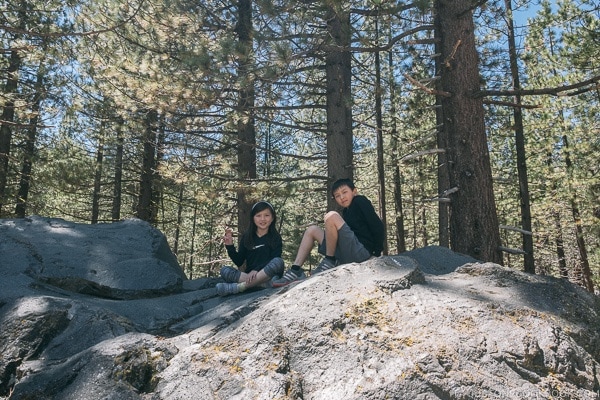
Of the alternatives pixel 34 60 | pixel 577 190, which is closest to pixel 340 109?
pixel 34 60

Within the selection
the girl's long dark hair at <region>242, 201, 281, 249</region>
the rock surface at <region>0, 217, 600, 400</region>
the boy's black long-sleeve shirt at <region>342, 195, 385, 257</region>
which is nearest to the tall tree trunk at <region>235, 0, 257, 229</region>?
the girl's long dark hair at <region>242, 201, 281, 249</region>

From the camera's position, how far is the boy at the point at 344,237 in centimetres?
418

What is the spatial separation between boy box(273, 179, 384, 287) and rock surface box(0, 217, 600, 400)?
101 centimetres

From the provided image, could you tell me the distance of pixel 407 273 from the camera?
2883 millimetres

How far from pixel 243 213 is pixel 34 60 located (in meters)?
4.96

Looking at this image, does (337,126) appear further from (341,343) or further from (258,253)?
(341,343)

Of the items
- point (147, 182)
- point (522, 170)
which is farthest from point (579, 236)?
point (147, 182)

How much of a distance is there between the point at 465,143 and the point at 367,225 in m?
2.11

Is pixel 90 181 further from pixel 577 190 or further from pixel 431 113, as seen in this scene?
pixel 577 190

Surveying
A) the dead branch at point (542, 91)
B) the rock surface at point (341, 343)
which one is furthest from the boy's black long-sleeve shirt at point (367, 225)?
the dead branch at point (542, 91)

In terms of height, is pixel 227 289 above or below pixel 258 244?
below

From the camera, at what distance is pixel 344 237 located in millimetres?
4188

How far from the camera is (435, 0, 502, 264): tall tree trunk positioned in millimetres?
5750

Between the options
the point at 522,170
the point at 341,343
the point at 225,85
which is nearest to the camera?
the point at 341,343
